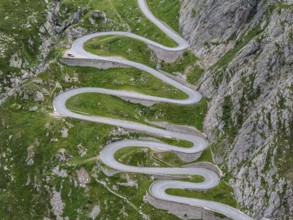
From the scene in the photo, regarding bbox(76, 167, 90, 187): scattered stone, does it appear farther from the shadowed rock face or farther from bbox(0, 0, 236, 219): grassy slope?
the shadowed rock face

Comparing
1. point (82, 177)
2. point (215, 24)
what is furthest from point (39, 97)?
point (215, 24)

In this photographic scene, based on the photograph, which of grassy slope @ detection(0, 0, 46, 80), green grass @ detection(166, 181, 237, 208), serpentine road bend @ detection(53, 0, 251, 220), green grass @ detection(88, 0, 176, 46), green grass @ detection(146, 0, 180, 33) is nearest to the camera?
serpentine road bend @ detection(53, 0, 251, 220)

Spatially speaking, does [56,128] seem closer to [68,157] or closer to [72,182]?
[68,157]

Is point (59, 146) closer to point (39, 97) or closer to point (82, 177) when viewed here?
point (82, 177)

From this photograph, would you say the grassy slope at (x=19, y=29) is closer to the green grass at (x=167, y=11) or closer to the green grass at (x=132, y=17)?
the green grass at (x=132, y=17)

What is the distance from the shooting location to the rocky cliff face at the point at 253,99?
92062 mm

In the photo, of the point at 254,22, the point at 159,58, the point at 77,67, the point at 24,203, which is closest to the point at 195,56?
the point at 159,58

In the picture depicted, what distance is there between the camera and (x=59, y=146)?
357 feet

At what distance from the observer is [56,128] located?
369 ft

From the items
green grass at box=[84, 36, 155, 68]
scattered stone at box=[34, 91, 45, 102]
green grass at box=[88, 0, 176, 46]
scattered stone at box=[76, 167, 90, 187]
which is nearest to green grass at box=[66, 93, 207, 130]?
scattered stone at box=[34, 91, 45, 102]

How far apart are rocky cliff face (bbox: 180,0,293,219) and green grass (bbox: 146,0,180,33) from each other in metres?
24.9

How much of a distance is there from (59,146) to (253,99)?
46.2 metres

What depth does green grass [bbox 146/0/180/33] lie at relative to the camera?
160500mm

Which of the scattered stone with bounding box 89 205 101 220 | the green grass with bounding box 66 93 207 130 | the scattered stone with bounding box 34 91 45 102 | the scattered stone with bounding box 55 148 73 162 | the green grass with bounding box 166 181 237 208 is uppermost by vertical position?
the green grass with bounding box 66 93 207 130
